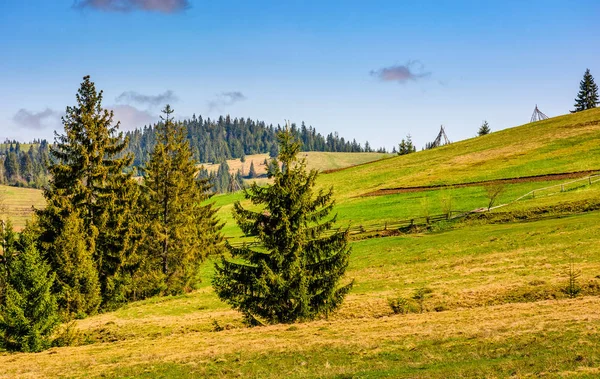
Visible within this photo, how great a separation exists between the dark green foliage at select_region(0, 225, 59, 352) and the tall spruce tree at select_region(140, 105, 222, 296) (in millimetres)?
13862

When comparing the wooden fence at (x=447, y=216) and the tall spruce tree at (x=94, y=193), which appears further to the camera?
the wooden fence at (x=447, y=216)

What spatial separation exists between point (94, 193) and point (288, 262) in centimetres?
1969

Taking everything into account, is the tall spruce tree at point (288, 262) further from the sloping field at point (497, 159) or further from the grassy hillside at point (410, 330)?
the sloping field at point (497, 159)

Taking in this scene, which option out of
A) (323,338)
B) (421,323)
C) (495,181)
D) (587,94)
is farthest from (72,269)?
(587,94)

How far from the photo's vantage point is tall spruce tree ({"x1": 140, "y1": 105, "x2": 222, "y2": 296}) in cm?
4709

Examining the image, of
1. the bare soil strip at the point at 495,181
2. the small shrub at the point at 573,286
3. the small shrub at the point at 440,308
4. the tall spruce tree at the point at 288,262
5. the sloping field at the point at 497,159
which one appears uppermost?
the sloping field at the point at 497,159

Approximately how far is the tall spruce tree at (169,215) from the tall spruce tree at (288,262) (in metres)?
17.0

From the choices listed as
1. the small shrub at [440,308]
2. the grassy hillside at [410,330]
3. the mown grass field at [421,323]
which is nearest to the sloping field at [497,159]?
the mown grass field at [421,323]

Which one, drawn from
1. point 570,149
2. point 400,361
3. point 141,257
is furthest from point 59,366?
point 570,149

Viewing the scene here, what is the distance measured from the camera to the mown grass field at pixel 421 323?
63.9 ft

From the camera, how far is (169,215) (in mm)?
48438

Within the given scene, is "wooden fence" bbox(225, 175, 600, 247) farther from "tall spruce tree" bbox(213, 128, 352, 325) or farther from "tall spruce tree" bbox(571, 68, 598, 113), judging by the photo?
"tall spruce tree" bbox(571, 68, 598, 113)

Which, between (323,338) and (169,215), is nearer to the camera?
(323,338)

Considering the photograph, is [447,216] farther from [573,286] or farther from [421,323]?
[421,323]
